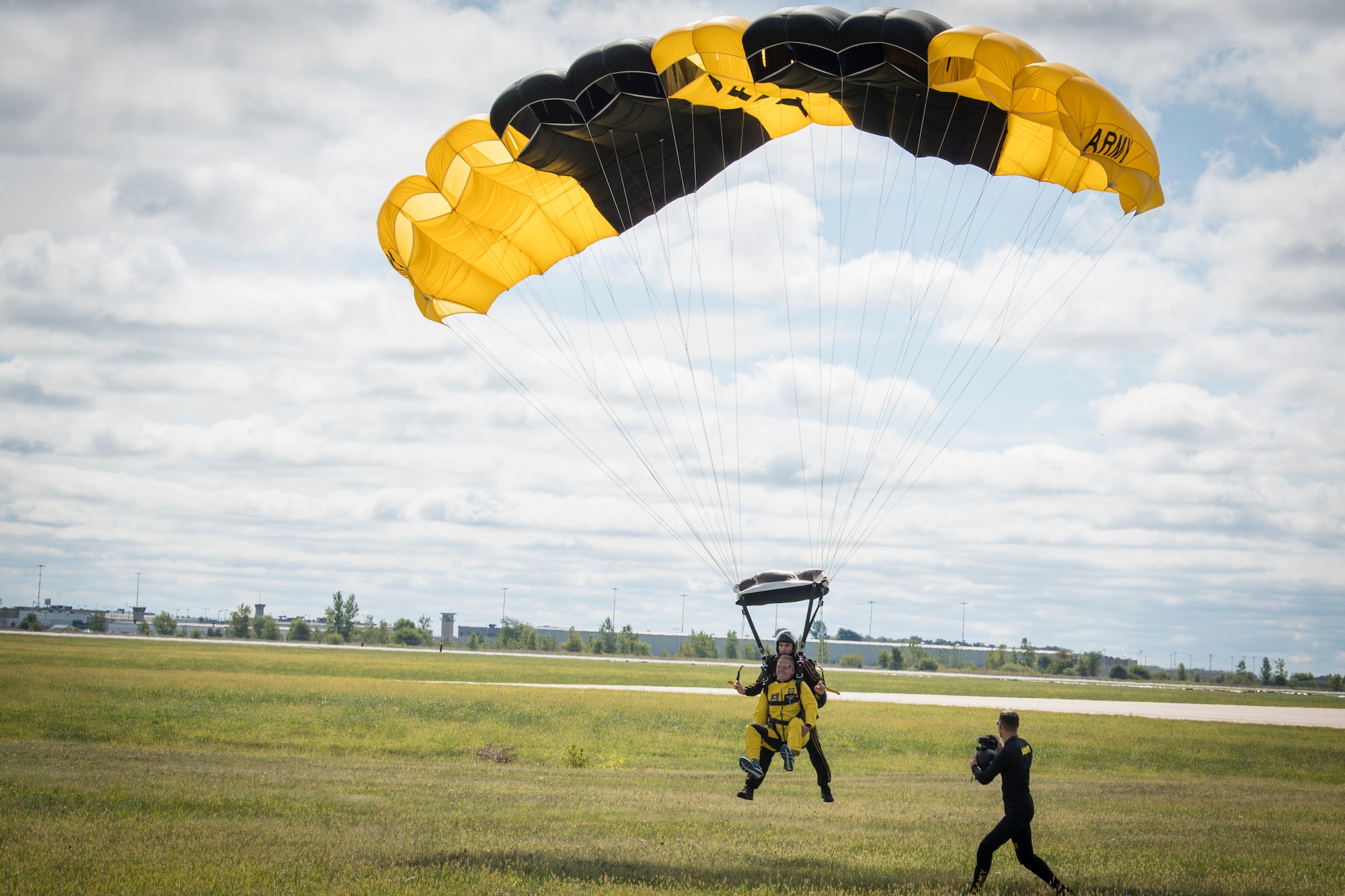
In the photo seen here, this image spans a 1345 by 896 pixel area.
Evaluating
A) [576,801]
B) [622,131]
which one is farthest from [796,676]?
[622,131]

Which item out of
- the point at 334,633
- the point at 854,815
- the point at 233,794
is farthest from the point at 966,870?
the point at 334,633

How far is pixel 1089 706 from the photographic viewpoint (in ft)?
122

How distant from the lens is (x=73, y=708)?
2059cm

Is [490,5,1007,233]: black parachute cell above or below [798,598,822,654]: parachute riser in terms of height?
above

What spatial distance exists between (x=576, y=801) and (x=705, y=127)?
8.54m

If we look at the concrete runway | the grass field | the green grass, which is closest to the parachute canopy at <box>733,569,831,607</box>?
the grass field

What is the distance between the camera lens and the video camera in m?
7.34

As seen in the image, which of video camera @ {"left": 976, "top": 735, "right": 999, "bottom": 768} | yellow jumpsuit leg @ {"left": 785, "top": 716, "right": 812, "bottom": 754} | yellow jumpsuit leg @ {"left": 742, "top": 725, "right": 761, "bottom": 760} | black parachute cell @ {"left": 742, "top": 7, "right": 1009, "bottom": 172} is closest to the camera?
video camera @ {"left": 976, "top": 735, "right": 999, "bottom": 768}

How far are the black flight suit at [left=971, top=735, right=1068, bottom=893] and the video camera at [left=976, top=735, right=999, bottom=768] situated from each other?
1.2 inches

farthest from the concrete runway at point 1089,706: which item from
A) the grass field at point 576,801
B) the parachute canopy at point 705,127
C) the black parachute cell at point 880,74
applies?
the black parachute cell at point 880,74

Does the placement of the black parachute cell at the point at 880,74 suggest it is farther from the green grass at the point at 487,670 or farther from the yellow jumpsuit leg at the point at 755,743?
the green grass at the point at 487,670

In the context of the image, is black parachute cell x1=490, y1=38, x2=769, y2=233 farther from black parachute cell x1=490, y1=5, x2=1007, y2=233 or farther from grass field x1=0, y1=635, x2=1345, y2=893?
grass field x1=0, y1=635, x2=1345, y2=893

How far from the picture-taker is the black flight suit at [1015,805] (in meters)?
7.17

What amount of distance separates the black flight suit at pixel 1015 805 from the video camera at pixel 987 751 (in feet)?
0.10
